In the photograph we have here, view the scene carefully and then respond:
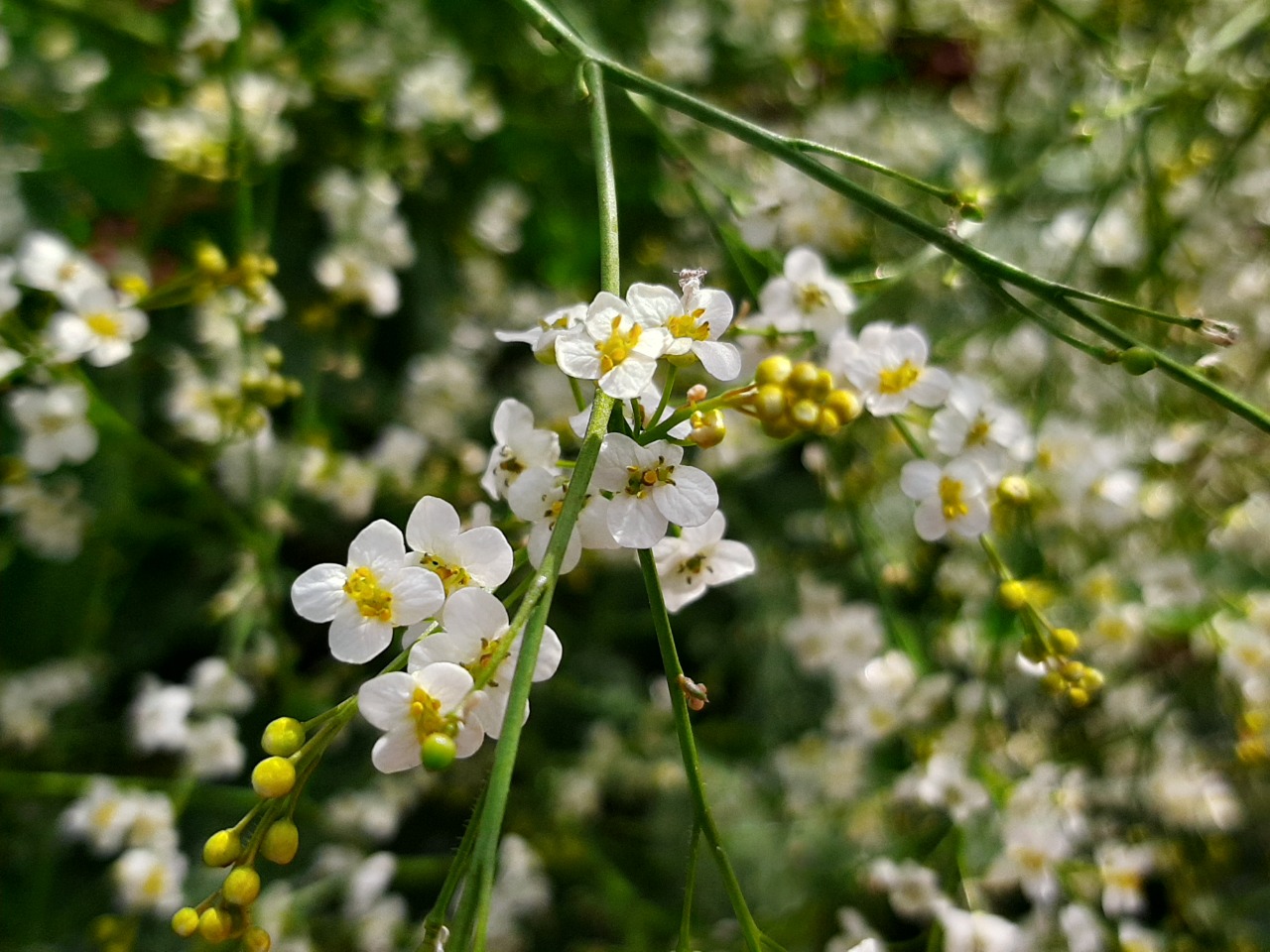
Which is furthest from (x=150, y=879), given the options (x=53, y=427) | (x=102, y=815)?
(x=53, y=427)

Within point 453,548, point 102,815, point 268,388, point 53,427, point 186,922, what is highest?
point 453,548

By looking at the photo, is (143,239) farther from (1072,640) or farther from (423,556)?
(1072,640)

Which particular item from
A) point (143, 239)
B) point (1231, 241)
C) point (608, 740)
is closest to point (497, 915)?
point (608, 740)

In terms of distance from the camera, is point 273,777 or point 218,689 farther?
point 218,689

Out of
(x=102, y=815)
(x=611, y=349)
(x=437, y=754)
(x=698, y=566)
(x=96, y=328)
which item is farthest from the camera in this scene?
(x=102, y=815)

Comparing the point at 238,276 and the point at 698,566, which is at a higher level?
the point at 698,566

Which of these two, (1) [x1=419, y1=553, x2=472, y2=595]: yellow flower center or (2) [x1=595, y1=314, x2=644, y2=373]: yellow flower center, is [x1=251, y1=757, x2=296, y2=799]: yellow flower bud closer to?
(1) [x1=419, y1=553, x2=472, y2=595]: yellow flower center

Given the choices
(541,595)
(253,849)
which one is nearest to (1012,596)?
(541,595)

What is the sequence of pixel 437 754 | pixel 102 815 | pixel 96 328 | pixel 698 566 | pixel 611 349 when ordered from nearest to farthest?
pixel 437 754, pixel 611 349, pixel 698 566, pixel 96 328, pixel 102 815

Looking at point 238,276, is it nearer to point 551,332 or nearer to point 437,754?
point 551,332
